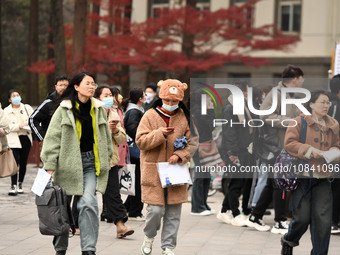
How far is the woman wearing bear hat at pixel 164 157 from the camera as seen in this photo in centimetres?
812

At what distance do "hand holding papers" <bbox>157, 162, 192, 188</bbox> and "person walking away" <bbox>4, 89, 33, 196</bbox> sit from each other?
6472 mm

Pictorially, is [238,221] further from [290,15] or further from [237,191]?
[290,15]

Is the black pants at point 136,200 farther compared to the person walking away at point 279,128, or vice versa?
the black pants at point 136,200

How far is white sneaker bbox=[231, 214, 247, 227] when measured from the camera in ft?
36.4

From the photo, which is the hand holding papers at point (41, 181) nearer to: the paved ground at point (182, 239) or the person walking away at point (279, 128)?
the paved ground at point (182, 239)

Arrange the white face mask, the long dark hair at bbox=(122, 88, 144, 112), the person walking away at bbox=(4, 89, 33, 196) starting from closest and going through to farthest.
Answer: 1. the long dark hair at bbox=(122, 88, 144, 112)
2. the white face mask
3. the person walking away at bbox=(4, 89, 33, 196)

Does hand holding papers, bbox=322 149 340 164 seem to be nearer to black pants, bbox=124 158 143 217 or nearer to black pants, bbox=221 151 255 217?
black pants, bbox=221 151 255 217

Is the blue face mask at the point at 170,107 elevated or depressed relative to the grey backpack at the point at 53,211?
elevated

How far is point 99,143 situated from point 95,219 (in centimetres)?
71

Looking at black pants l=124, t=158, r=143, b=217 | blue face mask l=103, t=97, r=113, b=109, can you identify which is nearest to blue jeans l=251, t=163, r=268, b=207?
black pants l=124, t=158, r=143, b=217

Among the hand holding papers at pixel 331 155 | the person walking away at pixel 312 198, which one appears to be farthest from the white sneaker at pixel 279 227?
the hand holding papers at pixel 331 155

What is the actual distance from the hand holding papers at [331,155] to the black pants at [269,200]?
2851 millimetres

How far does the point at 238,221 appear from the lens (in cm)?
1113

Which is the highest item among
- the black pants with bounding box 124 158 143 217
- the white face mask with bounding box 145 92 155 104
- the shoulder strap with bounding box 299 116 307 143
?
the shoulder strap with bounding box 299 116 307 143
